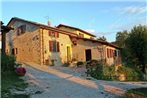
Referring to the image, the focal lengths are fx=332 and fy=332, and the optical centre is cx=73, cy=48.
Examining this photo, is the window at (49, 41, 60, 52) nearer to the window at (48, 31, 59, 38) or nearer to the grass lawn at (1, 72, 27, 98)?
the window at (48, 31, 59, 38)

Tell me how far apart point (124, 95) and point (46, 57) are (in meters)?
23.9

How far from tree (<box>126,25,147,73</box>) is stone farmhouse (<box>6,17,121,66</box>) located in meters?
2.78

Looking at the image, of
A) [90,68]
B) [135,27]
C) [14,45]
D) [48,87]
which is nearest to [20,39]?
[14,45]

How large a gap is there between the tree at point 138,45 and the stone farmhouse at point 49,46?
9.12 ft

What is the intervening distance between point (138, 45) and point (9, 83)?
31791mm

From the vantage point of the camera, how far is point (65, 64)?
146ft

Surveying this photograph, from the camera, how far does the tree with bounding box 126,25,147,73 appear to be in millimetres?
49156

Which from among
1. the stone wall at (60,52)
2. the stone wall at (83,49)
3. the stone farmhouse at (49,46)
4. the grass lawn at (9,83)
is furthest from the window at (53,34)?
the grass lawn at (9,83)

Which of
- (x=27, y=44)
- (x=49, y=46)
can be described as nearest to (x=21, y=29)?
(x=27, y=44)

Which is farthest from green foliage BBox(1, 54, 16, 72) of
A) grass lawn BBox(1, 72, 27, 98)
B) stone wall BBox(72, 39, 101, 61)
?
stone wall BBox(72, 39, 101, 61)

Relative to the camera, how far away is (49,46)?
4272cm

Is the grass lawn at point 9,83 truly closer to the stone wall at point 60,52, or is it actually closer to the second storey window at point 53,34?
the stone wall at point 60,52

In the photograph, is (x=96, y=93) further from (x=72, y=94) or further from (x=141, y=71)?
(x=141, y=71)

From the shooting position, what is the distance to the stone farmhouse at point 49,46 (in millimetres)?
41906
